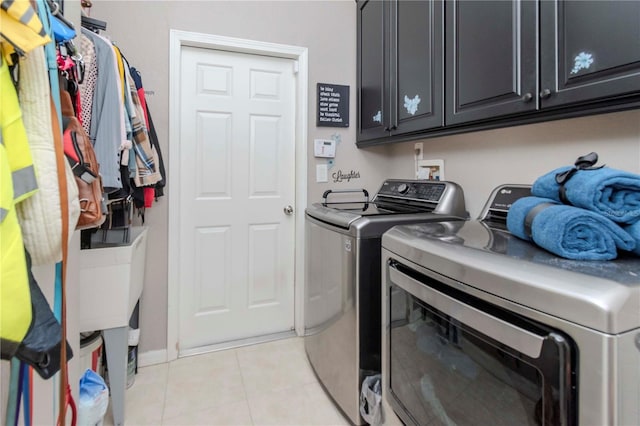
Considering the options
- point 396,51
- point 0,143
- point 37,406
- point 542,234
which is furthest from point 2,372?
point 396,51

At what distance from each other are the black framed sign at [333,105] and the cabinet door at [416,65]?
0.51m

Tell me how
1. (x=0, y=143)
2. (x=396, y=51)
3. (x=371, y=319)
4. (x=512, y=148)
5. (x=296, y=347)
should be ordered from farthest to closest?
(x=296, y=347) → (x=396, y=51) → (x=512, y=148) → (x=371, y=319) → (x=0, y=143)

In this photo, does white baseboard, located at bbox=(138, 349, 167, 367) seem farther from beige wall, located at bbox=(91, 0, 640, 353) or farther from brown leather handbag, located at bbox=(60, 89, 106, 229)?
brown leather handbag, located at bbox=(60, 89, 106, 229)

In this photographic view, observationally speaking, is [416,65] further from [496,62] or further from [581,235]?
[581,235]

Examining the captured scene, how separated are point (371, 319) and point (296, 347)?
3.38 ft

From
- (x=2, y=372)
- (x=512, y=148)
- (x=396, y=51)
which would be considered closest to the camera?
(x=2, y=372)

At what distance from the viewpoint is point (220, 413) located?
1609 millimetres

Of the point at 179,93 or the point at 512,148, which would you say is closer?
the point at 512,148

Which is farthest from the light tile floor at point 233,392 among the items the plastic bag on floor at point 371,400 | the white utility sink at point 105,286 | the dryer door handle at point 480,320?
the dryer door handle at point 480,320

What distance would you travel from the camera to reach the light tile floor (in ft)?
5.17

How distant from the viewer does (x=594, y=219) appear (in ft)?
2.48

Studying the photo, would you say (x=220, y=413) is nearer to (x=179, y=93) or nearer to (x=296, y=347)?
(x=296, y=347)

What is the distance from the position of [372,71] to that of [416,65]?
1.66 feet

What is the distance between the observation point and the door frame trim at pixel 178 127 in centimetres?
202
